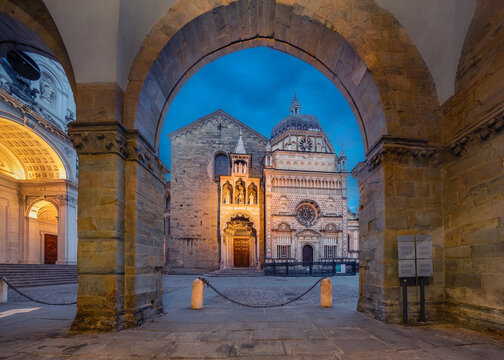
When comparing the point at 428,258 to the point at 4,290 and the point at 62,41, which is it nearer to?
the point at 62,41

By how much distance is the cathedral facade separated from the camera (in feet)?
85.5

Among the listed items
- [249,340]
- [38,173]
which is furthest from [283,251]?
[249,340]

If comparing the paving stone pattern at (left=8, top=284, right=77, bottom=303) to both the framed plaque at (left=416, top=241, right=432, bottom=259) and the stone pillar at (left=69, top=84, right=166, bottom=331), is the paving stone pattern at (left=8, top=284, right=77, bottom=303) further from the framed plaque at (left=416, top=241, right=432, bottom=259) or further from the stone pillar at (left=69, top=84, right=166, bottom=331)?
the framed plaque at (left=416, top=241, right=432, bottom=259)

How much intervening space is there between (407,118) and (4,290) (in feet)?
37.5

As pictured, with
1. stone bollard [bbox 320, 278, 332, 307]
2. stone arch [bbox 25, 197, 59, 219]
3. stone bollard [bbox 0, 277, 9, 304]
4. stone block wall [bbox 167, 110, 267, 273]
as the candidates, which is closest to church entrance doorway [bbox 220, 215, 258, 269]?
stone block wall [bbox 167, 110, 267, 273]

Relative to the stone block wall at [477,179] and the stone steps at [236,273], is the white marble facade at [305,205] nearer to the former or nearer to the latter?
the stone steps at [236,273]

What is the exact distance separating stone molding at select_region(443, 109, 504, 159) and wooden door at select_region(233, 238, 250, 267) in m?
23.3

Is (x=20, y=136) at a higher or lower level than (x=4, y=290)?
higher

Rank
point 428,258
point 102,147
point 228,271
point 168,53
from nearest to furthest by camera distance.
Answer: point 102,147 < point 428,258 < point 168,53 < point 228,271

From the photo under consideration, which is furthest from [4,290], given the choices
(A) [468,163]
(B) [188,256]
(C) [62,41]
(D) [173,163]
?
(D) [173,163]

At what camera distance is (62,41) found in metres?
5.36

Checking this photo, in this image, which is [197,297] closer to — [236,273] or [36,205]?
[236,273]

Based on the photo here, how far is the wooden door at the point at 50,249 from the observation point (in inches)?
869

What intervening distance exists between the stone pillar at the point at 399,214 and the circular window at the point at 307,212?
70.3ft
